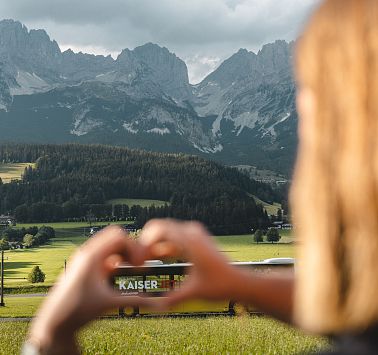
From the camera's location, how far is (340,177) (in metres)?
2.03

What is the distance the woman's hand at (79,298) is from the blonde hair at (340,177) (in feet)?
2.19

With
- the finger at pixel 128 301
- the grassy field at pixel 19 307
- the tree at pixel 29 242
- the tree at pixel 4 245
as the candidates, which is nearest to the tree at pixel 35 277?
the grassy field at pixel 19 307

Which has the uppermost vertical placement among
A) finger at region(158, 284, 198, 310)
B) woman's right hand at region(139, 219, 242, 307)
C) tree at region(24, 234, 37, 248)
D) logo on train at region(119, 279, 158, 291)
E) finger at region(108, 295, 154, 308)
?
woman's right hand at region(139, 219, 242, 307)

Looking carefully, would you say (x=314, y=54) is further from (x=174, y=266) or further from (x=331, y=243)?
(x=174, y=266)

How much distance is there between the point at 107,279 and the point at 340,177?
2.89ft

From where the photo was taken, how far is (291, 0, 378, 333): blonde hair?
1982mm

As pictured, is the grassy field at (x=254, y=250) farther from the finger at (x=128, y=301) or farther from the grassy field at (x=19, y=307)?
the finger at (x=128, y=301)

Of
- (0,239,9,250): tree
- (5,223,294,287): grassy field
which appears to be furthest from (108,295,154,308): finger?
(0,239,9,250): tree

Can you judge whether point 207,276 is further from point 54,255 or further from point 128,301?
point 54,255

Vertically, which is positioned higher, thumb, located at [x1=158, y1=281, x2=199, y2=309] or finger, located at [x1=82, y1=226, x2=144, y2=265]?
finger, located at [x1=82, y1=226, x2=144, y2=265]

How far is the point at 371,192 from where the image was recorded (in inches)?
77.4

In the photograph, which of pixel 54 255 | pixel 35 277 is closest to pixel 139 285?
pixel 35 277

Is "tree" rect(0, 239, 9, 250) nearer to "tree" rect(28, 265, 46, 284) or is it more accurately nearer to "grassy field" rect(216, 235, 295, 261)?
"grassy field" rect(216, 235, 295, 261)

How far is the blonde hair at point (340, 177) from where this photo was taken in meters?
1.98
